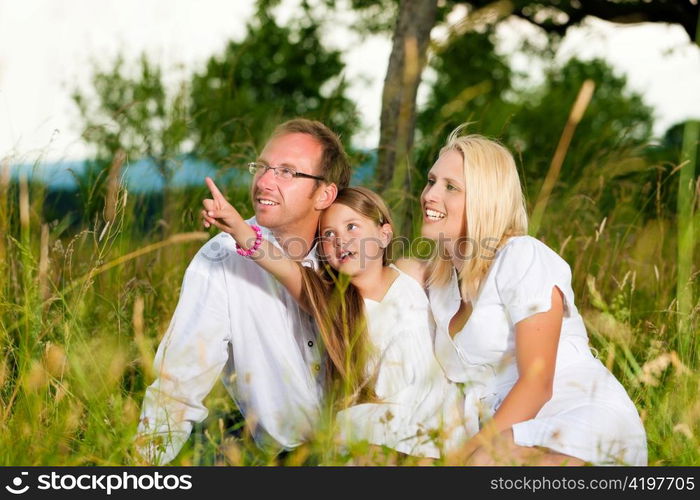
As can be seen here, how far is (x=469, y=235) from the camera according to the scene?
300cm

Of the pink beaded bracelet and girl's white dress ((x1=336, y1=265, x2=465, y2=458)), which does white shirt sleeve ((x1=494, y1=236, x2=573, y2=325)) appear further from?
the pink beaded bracelet

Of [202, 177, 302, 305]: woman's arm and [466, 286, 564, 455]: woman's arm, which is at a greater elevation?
[202, 177, 302, 305]: woman's arm

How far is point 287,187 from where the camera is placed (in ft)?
10.8

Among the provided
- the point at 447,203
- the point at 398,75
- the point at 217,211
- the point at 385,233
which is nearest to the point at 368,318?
the point at 385,233

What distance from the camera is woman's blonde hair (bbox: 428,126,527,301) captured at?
298cm

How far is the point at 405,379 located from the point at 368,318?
0.80 feet

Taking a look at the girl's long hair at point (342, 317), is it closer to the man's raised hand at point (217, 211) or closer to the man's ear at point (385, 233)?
the man's ear at point (385, 233)

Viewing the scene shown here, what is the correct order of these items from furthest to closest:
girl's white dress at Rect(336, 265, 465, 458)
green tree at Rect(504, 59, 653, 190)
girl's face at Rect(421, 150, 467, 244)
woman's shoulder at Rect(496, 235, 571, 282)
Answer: green tree at Rect(504, 59, 653, 190) → girl's face at Rect(421, 150, 467, 244) → woman's shoulder at Rect(496, 235, 571, 282) → girl's white dress at Rect(336, 265, 465, 458)

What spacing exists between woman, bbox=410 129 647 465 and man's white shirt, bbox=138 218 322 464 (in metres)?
0.52

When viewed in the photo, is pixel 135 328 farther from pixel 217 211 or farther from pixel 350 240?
pixel 350 240

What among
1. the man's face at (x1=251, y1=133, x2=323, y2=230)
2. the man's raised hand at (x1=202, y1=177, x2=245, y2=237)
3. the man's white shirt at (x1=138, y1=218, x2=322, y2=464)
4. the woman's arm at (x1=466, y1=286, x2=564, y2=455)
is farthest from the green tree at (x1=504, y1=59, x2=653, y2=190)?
the man's raised hand at (x1=202, y1=177, x2=245, y2=237)
